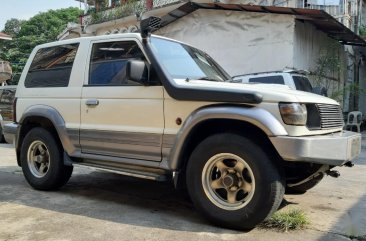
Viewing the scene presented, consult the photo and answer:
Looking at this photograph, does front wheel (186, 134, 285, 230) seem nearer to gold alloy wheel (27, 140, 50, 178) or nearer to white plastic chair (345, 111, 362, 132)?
gold alloy wheel (27, 140, 50, 178)

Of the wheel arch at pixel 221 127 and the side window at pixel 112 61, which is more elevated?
the side window at pixel 112 61

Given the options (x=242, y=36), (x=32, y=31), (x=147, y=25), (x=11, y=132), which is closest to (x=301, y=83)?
(x=242, y=36)

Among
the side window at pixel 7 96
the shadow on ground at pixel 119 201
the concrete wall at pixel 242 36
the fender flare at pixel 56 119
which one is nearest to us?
the shadow on ground at pixel 119 201

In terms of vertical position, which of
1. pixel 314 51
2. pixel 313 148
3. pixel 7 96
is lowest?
pixel 313 148

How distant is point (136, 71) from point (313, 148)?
1.97 m

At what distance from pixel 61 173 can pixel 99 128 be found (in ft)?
3.26

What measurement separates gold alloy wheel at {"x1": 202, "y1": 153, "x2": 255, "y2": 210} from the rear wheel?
2.29 metres

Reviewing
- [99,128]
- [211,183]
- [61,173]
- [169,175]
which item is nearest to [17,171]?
[61,173]

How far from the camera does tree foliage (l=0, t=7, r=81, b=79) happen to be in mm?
48062

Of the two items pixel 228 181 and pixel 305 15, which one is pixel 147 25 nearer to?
pixel 228 181

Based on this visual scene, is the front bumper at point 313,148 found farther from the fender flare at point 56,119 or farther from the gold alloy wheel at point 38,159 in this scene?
the gold alloy wheel at point 38,159

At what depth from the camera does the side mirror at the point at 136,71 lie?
→ 4.74 metres

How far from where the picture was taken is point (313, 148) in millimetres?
4070

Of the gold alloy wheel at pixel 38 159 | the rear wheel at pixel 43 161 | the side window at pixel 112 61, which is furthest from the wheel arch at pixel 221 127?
the gold alloy wheel at pixel 38 159
